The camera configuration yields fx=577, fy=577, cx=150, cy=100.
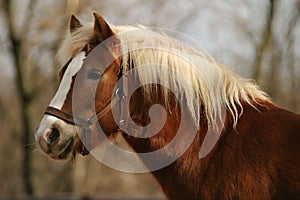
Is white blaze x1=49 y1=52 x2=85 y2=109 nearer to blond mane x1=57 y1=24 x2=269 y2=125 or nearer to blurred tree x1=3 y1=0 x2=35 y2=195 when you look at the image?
blond mane x1=57 y1=24 x2=269 y2=125

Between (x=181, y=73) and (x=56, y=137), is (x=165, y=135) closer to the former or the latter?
(x=181, y=73)

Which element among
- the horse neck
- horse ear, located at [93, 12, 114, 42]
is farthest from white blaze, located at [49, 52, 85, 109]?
the horse neck

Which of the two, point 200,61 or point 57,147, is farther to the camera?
point 200,61

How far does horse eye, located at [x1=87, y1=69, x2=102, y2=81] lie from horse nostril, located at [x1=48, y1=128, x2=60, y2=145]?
1.52 ft

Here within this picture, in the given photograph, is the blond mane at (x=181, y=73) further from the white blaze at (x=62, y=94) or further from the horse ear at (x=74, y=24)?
the horse ear at (x=74, y=24)

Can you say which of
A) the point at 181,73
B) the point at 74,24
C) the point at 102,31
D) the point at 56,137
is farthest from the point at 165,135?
the point at 74,24

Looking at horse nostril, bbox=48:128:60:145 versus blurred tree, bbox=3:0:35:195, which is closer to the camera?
horse nostril, bbox=48:128:60:145

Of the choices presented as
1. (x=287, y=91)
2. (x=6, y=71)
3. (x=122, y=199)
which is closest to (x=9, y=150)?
(x=6, y=71)

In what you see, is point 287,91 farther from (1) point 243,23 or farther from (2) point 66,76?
(2) point 66,76

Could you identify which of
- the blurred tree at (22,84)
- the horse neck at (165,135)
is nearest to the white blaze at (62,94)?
the horse neck at (165,135)

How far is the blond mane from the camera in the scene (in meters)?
4.39

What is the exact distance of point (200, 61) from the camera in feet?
14.9

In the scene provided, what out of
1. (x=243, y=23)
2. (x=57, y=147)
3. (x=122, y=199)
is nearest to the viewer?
(x=57, y=147)

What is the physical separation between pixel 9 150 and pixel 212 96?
23114mm
